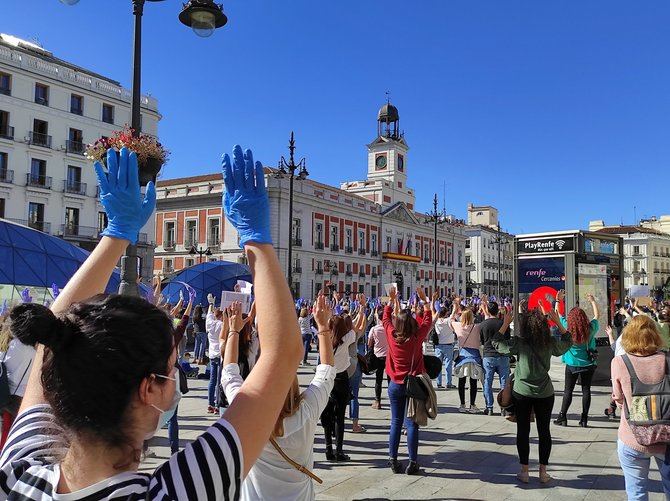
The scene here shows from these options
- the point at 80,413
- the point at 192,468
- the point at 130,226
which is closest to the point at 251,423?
the point at 192,468

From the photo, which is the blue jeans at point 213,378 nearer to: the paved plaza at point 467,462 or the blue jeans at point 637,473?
the paved plaza at point 467,462

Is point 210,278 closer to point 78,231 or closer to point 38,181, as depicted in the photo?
point 78,231

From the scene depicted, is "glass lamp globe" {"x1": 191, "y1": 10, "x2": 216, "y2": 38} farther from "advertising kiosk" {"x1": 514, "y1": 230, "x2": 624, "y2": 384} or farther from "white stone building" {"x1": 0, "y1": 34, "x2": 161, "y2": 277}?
"white stone building" {"x1": 0, "y1": 34, "x2": 161, "y2": 277}

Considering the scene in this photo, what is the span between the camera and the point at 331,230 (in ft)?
177

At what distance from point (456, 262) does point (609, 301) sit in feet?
210

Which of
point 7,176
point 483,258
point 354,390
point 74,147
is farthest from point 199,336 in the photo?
point 483,258

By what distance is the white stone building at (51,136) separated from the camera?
34.2 metres

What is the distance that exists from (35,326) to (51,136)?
40885 millimetres

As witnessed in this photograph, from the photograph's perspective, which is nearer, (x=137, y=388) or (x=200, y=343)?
(x=137, y=388)

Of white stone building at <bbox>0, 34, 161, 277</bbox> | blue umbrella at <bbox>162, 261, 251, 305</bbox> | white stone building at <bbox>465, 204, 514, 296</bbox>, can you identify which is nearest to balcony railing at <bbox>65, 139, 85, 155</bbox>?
white stone building at <bbox>0, 34, 161, 277</bbox>

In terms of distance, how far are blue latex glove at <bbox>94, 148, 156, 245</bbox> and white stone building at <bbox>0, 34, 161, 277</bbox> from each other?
3613 cm

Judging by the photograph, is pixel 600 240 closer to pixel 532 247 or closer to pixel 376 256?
pixel 532 247

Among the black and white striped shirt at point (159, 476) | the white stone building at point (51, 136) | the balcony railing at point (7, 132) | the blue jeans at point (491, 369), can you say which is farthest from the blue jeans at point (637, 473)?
the balcony railing at point (7, 132)

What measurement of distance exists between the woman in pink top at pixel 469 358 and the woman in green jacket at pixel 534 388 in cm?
354
